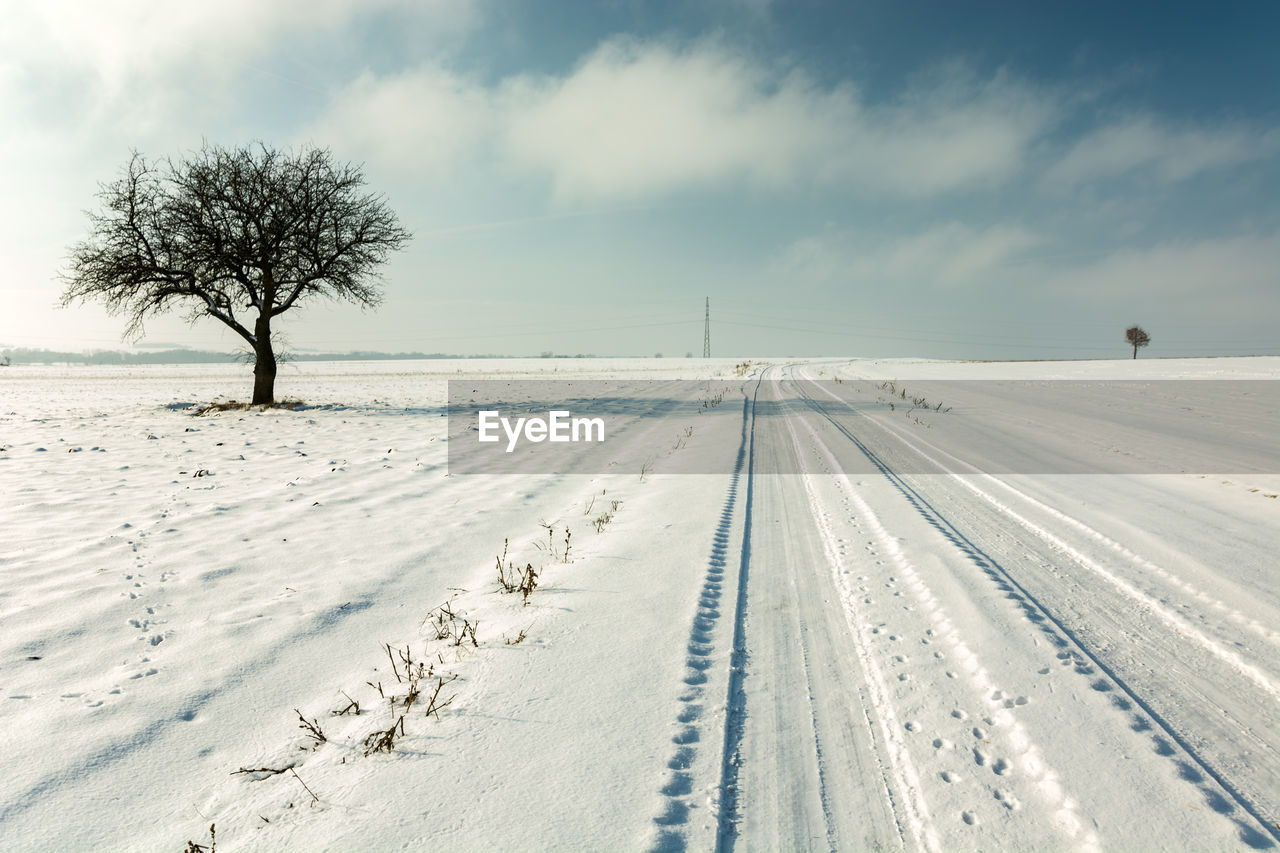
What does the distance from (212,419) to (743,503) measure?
16.5 metres

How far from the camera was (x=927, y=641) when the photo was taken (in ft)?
12.4

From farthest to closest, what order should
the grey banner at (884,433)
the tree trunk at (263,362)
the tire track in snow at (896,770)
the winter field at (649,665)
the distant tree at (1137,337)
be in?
the distant tree at (1137,337) → the tree trunk at (263,362) → the grey banner at (884,433) → the winter field at (649,665) → the tire track in snow at (896,770)

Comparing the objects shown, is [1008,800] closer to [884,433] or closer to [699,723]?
[699,723]

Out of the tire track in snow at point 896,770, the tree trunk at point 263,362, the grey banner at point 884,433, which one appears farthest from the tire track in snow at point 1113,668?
the tree trunk at point 263,362

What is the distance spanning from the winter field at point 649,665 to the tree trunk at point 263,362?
13087 mm

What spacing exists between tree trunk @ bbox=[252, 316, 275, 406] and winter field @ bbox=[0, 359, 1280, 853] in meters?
13.1

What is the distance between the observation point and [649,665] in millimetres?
3592

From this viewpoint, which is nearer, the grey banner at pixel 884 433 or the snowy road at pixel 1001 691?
the snowy road at pixel 1001 691

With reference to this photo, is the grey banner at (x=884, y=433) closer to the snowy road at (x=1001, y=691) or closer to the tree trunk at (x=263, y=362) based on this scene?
the snowy road at (x=1001, y=691)

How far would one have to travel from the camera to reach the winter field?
8.07 ft

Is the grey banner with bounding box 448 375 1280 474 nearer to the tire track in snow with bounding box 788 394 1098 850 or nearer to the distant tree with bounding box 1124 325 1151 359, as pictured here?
the tire track in snow with bounding box 788 394 1098 850

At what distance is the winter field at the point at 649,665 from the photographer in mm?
2459

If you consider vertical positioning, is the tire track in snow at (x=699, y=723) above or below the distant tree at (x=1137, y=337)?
below

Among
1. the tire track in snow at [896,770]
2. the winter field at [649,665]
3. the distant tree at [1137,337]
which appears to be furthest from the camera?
the distant tree at [1137,337]
